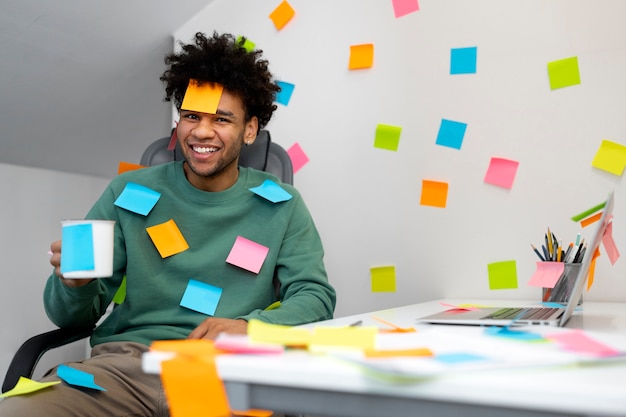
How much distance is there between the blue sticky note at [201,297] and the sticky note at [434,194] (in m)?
0.75

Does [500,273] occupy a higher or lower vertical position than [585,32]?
lower

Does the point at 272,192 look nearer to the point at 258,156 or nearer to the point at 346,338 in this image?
the point at 258,156

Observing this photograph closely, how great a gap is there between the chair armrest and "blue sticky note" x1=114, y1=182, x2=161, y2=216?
0.31 meters

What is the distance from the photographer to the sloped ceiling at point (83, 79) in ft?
5.98

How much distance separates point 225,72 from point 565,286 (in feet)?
3.22

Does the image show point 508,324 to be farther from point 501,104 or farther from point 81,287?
point 501,104

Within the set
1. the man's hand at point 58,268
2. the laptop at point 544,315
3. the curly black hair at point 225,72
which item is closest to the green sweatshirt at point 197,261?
the man's hand at point 58,268

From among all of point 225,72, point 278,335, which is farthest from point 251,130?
point 278,335

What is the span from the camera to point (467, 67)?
6.30 feet

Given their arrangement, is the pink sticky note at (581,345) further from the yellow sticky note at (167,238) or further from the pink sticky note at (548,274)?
the yellow sticky note at (167,238)

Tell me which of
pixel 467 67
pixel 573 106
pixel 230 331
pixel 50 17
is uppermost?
pixel 50 17

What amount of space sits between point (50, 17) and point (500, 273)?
1464 mm

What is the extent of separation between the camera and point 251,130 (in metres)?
1.73

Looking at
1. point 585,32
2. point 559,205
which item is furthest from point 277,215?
point 585,32
